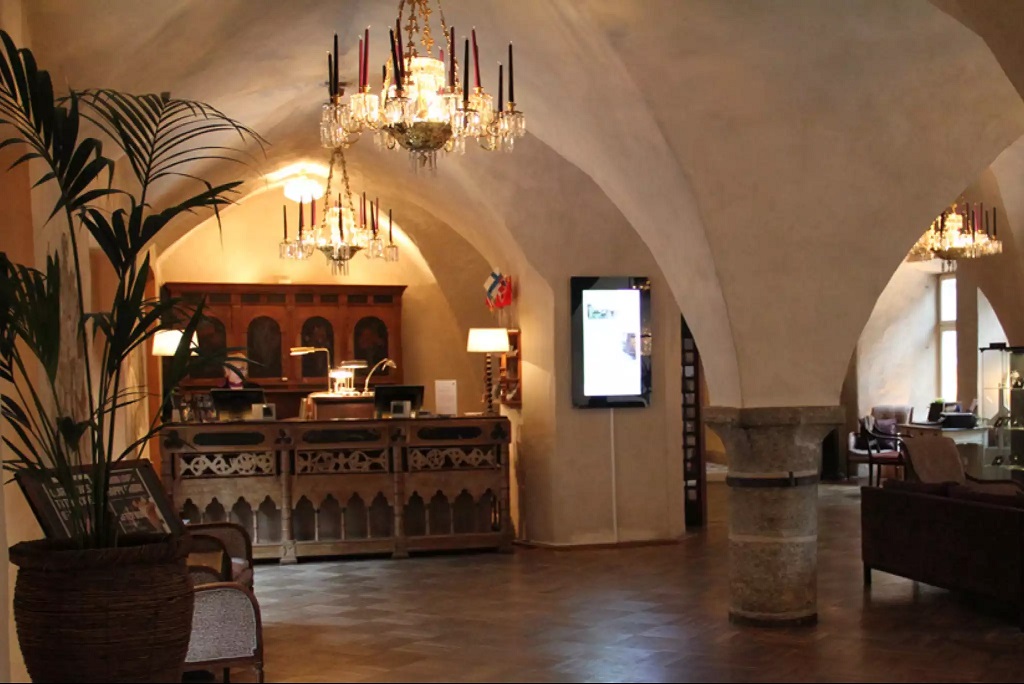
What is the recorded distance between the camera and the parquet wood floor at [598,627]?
5934 millimetres

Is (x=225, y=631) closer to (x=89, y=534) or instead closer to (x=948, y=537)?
(x=89, y=534)

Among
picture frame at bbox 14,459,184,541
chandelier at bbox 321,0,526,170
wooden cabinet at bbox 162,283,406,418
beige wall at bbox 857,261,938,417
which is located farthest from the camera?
beige wall at bbox 857,261,938,417

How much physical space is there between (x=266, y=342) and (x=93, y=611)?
12.6 m

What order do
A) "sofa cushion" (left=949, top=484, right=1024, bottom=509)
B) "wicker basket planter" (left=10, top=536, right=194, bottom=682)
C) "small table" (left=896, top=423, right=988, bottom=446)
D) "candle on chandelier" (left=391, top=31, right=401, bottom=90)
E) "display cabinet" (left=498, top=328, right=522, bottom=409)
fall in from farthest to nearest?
"small table" (left=896, top=423, right=988, bottom=446), "display cabinet" (left=498, top=328, right=522, bottom=409), "sofa cushion" (left=949, top=484, right=1024, bottom=509), "candle on chandelier" (left=391, top=31, right=401, bottom=90), "wicker basket planter" (left=10, top=536, right=194, bottom=682)

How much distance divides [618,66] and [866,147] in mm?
1533

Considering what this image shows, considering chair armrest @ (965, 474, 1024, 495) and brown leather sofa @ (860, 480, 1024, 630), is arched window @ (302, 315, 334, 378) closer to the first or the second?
brown leather sofa @ (860, 480, 1024, 630)

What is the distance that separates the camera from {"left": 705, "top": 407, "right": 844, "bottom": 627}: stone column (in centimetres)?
693

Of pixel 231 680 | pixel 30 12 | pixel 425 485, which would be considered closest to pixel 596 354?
pixel 425 485

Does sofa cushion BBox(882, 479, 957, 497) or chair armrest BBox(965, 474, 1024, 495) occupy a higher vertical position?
sofa cushion BBox(882, 479, 957, 497)

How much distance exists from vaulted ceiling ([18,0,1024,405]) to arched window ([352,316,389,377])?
27.2 ft

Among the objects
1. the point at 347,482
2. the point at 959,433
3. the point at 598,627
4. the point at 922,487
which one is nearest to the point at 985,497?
the point at 922,487

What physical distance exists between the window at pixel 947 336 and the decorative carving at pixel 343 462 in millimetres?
10277

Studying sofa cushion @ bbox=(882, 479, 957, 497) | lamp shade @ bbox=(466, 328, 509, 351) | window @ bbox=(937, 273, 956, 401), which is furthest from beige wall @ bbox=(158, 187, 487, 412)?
sofa cushion @ bbox=(882, 479, 957, 497)

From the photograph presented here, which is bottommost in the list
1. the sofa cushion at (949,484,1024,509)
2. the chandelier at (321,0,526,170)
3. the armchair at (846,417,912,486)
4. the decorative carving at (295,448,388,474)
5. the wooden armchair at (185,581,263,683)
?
the wooden armchair at (185,581,263,683)
